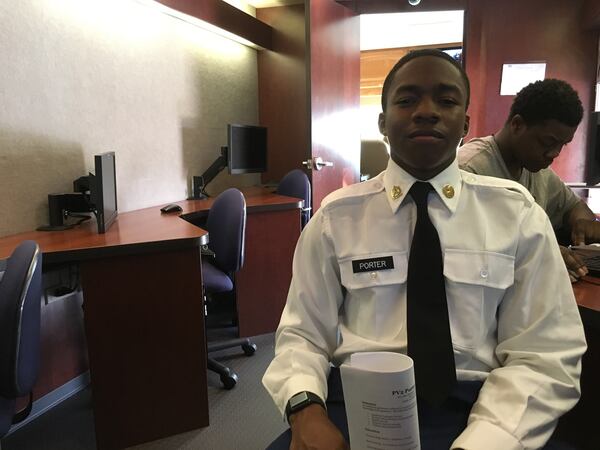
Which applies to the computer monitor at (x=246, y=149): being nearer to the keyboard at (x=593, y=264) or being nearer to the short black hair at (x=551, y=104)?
the short black hair at (x=551, y=104)

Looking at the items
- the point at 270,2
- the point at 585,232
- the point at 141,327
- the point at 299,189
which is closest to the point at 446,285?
the point at 585,232

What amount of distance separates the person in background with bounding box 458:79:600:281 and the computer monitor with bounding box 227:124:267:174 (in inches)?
79.3

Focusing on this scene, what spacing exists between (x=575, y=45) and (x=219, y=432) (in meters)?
3.79

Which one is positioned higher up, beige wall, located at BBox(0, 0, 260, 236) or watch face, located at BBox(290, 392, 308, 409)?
beige wall, located at BBox(0, 0, 260, 236)

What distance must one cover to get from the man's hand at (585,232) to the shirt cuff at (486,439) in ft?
3.46

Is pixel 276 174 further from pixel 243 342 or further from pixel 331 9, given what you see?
pixel 243 342

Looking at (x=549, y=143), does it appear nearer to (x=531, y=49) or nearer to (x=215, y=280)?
(x=215, y=280)

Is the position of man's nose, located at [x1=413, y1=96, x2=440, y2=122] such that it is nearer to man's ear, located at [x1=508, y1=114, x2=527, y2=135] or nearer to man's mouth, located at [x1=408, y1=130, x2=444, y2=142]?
man's mouth, located at [x1=408, y1=130, x2=444, y2=142]

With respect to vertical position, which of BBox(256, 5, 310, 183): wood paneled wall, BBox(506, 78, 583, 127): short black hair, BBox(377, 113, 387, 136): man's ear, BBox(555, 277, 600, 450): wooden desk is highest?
BBox(256, 5, 310, 183): wood paneled wall

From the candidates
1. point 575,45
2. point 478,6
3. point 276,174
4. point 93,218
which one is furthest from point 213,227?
point 575,45

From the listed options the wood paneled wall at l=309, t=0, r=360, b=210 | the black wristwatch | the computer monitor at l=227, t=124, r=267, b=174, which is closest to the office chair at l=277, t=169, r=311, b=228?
the wood paneled wall at l=309, t=0, r=360, b=210

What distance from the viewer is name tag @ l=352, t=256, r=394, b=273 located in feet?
3.18

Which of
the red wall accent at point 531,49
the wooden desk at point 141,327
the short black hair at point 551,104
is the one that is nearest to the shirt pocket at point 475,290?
the short black hair at point 551,104

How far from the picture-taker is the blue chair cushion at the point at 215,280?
2281mm
